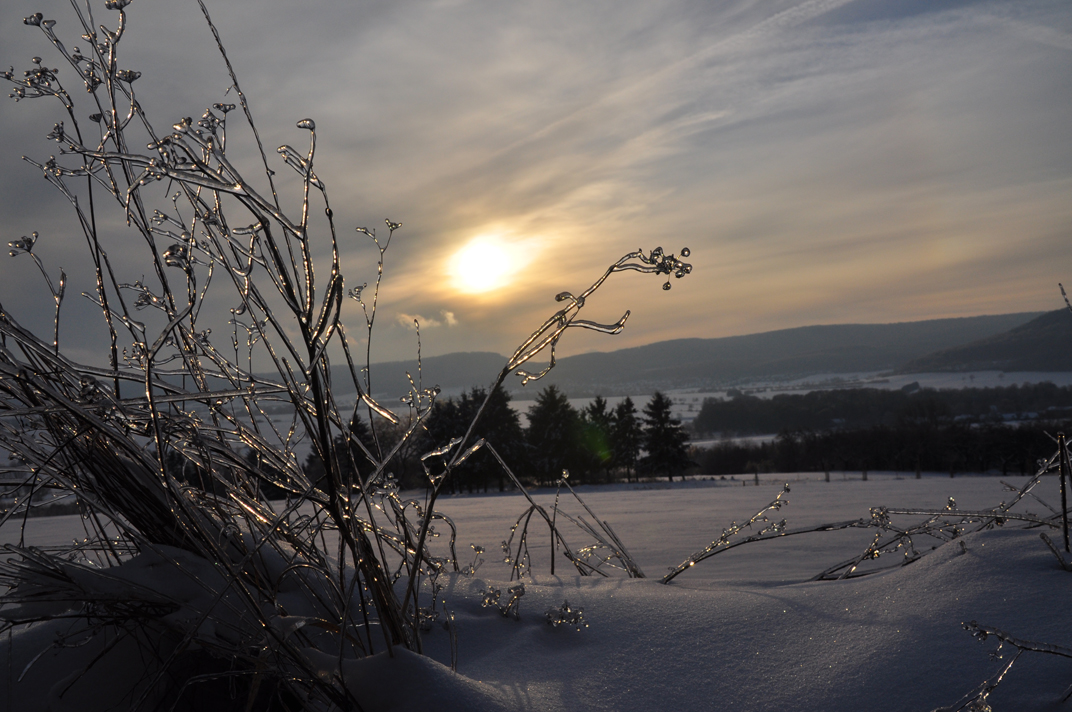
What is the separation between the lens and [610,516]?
4.39 meters

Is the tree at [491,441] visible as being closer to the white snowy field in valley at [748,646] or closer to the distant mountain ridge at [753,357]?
the white snowy field in valley at [748,646]

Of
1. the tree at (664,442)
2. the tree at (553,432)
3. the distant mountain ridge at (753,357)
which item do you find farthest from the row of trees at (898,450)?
the distant mountain ridge at (753,357)

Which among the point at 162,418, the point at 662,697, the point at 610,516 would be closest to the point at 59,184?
the point at 162,418

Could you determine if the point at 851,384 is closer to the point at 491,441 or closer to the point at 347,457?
the point at 491,441

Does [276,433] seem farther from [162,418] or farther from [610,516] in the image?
[610,516]

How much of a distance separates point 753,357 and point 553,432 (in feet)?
454

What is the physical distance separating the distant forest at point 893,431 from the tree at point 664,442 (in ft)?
A: 13.2

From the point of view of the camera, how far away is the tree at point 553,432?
97.2 ft

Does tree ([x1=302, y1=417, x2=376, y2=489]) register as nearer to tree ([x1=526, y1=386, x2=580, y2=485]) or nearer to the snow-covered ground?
tree ([x1=526, y1=386, x2=580, y2=485])

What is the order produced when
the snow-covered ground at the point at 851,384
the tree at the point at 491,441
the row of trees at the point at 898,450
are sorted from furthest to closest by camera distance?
1. the snow-covered ground at the point at 851,384
2. the row of trees at the point at 898,450
3. the tree at the point at 491,441

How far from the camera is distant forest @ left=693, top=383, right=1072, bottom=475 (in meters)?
22.4

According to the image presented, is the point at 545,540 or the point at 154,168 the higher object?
the point at 154,168

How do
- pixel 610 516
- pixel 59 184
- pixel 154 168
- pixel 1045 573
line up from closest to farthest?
pixel 154 168, pixel 59 184, pixel 1045 573, pixel 610 516

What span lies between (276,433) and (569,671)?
3.08ft
